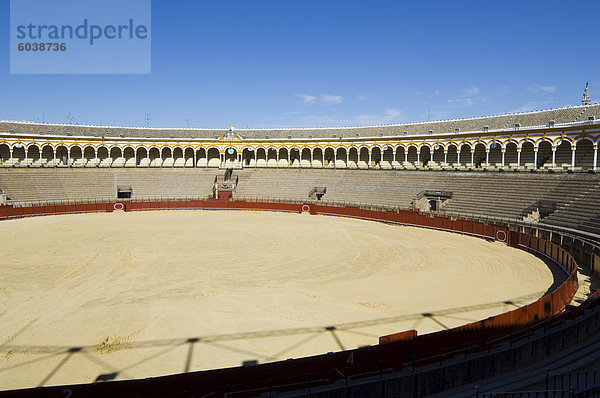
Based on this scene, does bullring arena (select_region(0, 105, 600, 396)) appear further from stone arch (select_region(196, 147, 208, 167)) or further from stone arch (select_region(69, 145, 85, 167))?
stone arch (select_region(196, 147, 208, 167))

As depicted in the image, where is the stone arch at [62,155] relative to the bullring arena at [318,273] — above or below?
above

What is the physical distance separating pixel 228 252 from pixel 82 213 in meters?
24.2

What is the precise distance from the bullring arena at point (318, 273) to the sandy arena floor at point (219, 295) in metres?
0.07

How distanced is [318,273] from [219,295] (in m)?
4.58

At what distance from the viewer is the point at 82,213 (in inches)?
1449

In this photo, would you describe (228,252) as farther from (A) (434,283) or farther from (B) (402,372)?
(B) (402,372)

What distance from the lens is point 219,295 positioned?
1320 centimetres

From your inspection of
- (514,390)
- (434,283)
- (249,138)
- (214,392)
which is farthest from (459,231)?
(249,138)

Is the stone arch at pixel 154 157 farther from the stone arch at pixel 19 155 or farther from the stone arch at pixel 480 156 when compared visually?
the stone arch at pixel 480 156

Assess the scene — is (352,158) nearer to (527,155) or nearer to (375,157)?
(375,157)

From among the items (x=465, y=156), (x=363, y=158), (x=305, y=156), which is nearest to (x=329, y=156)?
(x=305, y=156)

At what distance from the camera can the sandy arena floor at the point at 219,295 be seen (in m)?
9.10

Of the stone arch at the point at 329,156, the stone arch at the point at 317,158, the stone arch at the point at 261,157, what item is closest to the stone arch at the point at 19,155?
the stone arch at the point at 261,157

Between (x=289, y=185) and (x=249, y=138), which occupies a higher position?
(x=249, y=138)
